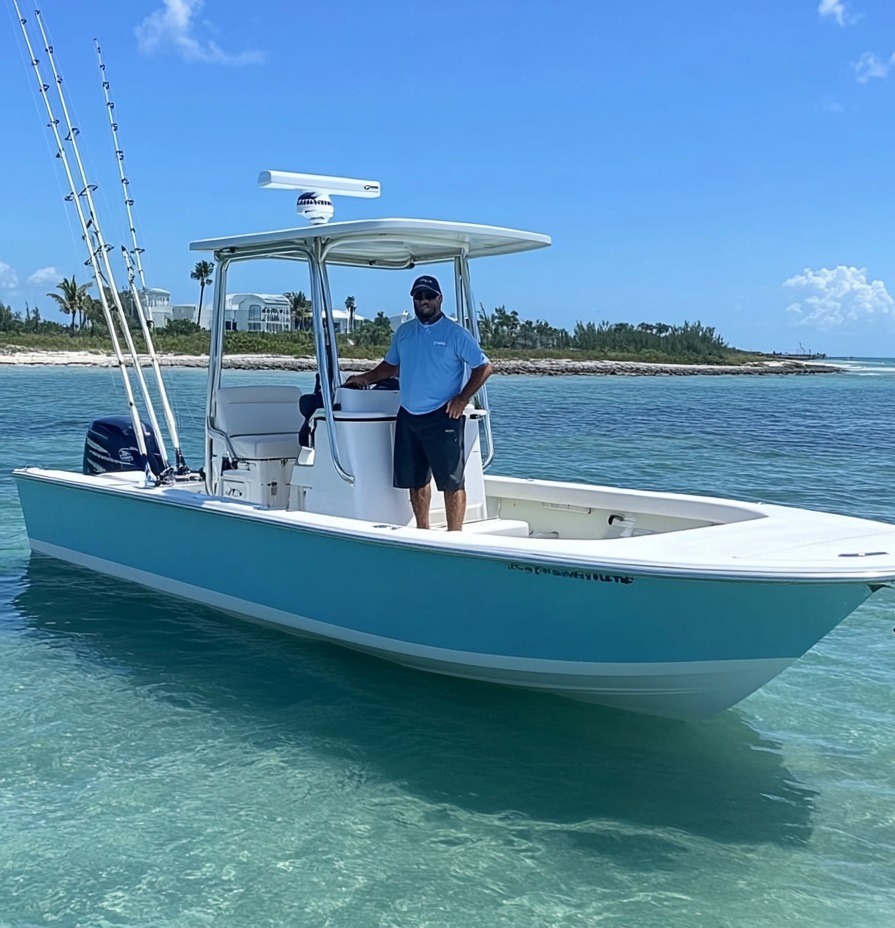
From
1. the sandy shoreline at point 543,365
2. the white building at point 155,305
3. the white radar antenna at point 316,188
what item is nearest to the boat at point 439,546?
the white radar antenna at point 316,188

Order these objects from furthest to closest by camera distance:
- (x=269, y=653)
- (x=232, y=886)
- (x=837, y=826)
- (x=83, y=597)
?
(x=83, y=597)
(x=269, y=653)
(x=837, y=826)
(x=232, y=886)

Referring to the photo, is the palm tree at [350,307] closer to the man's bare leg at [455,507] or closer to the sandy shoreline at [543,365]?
the man's bare leg at [455,507]

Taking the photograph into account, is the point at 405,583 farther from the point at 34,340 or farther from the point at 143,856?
the point at 34,340

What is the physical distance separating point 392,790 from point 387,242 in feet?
10.7

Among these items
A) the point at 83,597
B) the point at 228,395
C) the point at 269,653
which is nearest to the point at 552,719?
the point at 269,653

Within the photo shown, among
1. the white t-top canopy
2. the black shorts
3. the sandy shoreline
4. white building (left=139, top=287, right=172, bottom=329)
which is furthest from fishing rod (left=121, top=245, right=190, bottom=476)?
the sandy shoreline

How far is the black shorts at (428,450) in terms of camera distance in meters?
6.12

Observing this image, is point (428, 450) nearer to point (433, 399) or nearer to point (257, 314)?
point (433, 399)

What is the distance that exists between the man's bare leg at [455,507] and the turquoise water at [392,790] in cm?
72

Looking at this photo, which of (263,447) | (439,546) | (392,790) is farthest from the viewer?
(263,447)

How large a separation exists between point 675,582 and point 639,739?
121 centimetres

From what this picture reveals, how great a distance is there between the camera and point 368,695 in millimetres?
6078

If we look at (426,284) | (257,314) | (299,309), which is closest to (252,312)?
(257,314)

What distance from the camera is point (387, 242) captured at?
646 centimetres
